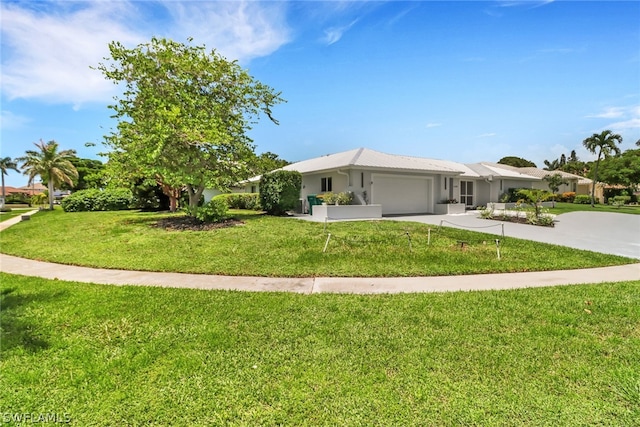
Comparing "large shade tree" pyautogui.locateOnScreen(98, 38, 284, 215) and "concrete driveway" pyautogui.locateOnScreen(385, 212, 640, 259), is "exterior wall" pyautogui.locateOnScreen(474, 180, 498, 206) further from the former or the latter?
"large shade tree" pyautogui.locateOnScreen(98, 38, 284, 215)

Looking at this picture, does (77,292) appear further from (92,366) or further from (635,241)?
(635,241)

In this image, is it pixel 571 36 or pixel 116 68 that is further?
pixel 116 68

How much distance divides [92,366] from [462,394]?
3597 millimetres

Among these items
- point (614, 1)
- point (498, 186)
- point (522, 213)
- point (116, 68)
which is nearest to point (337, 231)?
point (614, 1)

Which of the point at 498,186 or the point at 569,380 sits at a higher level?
the point at 498,186

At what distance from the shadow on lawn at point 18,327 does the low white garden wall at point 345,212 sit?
11.8m

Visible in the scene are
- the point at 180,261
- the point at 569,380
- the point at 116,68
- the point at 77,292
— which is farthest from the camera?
the point at 116,68

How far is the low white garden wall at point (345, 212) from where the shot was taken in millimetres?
16188

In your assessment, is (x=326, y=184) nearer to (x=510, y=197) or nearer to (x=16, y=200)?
(x=510, y=197)

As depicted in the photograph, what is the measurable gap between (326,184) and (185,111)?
369 inches

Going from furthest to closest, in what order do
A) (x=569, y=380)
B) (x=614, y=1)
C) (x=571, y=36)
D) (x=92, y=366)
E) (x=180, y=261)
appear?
(x=571, y=36) < (x=614, y=1) < (x=180, y=261) < (x=92, y=366) < (x=569, y=380)

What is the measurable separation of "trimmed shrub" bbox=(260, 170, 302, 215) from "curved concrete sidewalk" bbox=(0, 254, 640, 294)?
34.1ft

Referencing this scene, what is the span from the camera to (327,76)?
43.1 ft

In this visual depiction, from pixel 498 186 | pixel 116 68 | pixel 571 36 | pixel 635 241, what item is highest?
pixel 116 68
